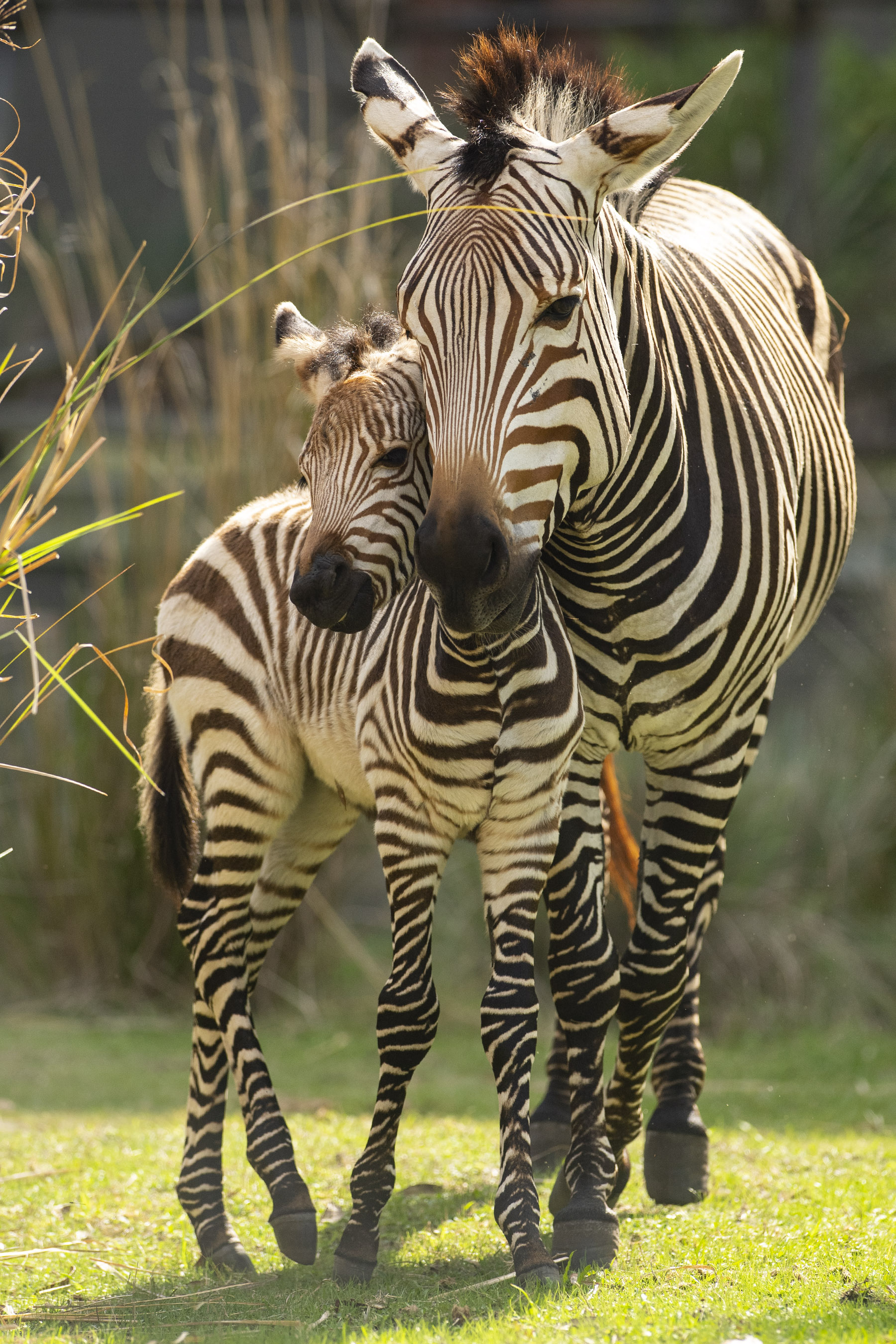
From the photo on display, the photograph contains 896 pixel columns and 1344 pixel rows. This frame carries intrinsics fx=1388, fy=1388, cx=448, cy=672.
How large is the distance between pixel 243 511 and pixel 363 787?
111 cm

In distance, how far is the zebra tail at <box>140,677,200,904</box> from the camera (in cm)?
440

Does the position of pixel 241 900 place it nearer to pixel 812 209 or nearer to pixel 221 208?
pixel 221 208

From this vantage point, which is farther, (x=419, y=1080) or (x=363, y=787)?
(x=419, y=1080)

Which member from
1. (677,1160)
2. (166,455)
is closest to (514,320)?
Answer: (677,1160)

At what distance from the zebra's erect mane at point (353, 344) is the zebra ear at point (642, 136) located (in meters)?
0.64

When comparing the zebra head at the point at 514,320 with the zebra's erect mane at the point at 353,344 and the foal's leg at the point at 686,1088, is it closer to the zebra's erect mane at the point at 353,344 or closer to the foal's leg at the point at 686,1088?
the zebra's erect mane at the point at 353,344

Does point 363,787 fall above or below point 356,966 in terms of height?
above

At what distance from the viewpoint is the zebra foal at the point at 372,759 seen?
Result: 334 centimetres

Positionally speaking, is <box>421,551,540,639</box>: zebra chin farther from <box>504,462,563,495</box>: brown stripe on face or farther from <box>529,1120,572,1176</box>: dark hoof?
<box>529,1120,572,1176</box>: dark hoof

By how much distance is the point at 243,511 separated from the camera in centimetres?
448

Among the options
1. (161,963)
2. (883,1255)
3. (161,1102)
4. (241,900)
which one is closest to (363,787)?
(241,900)

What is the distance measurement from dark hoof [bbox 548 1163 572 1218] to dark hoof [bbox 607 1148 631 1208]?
13cm

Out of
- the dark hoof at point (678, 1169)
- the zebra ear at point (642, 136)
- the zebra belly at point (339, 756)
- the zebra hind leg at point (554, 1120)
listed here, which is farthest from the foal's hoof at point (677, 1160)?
the zebra ear at point (642, 136)

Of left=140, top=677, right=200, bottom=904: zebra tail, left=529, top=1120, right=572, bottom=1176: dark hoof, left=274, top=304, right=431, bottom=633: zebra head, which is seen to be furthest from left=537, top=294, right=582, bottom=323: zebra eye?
left=529, top=1120, right=572, bottom=1176: dark hoof
